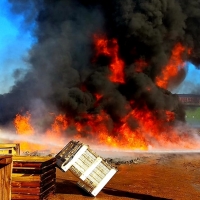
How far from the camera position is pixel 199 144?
2239 centimetres

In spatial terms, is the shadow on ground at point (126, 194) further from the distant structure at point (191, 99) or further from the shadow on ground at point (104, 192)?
the distant structure at point (191, 99)

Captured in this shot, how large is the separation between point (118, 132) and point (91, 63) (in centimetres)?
613

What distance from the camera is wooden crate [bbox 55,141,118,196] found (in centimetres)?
789

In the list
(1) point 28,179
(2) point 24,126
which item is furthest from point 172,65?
(1) point 28,179

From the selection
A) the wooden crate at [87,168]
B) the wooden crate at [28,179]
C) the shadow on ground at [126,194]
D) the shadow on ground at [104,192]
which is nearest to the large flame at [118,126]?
the shadow on ground at [104,192]

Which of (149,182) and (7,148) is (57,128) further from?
(7,148)

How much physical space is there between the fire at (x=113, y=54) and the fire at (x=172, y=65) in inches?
129

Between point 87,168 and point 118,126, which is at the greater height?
point 118,126

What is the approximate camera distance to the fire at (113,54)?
76.8 feet

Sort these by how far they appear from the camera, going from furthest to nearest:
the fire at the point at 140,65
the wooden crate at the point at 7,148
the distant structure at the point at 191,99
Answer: the distant structure at the point at 191,99 → the fire at the point at 140,65 → the wooden crate at the point at 7,148

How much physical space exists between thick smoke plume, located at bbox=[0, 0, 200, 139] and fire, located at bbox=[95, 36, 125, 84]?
1.07ft

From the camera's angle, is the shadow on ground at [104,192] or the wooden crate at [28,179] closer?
the wooden crate at [28,179]

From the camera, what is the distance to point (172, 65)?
81.5ft

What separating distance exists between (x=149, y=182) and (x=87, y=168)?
3.18 meters
